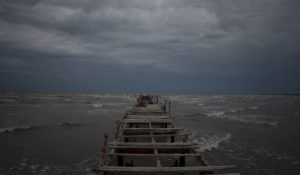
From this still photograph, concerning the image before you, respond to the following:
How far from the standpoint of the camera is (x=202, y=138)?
13.7 m

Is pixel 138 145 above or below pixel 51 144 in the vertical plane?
above

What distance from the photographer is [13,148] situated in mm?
10656

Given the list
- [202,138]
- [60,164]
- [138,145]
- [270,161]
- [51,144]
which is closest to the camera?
[138,145]

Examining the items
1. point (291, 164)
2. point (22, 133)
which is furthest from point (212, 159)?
point (22, 133)

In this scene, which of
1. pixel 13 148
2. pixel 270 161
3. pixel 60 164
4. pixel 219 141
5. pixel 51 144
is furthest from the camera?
pixel 219 141

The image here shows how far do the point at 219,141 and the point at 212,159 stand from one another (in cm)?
368

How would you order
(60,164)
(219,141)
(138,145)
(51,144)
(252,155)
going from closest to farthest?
(138,145) < (60,164) < (252,155) < (51,144) < (219,141)

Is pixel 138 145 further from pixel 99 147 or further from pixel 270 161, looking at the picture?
pixel 270 161

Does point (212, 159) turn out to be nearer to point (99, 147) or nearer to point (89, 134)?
point (99, 147)

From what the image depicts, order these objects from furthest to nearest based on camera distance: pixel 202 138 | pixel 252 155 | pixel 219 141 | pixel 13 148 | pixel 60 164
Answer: pixel 202 138 → pixel 219 141 → pixel 13 148 → pixel 252 155 → pixel 60 164

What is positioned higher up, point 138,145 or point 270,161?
point 138,145

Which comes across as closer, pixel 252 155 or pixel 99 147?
pixel 252 155

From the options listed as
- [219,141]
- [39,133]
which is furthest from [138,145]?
[39,133]

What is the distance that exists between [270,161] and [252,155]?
93 cm
